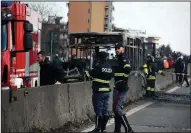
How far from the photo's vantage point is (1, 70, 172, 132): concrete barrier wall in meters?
8.13

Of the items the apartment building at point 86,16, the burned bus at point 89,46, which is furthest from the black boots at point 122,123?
the apartment building at point 86,16

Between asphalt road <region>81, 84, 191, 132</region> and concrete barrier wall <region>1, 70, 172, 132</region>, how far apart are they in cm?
90

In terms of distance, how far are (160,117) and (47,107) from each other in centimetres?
432

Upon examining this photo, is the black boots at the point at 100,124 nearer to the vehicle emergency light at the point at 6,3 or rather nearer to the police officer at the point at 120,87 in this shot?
the police officer at the point at 120,87

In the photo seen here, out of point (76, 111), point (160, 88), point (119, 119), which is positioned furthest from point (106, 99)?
point (160, 88)

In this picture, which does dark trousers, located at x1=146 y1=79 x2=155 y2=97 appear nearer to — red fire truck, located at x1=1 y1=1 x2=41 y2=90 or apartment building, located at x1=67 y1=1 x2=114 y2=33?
red fire truck, located at x1=1 y1=1 x2=41 y2=90

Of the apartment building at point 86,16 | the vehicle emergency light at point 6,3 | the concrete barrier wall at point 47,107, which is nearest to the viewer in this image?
the concrete barrier wall at point 47,107

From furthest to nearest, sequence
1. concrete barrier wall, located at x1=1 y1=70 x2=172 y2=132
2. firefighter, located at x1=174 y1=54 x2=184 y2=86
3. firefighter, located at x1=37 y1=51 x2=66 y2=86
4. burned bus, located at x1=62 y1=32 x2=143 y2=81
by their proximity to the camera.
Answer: firefighter, located at x1=174 y1=54 x2=184 y2=86 → burned bus, located at x1=62 y1=32 x2=143 y2=81 → firefighter, located at x1=37 y1=51 x2=66 y2=86 → concrete barrier wall, located at x1=1 y1=70 x2=172 y2=132

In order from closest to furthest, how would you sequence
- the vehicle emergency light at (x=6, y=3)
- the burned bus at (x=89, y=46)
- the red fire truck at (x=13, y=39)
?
the red fire truck at (x=13, y=39), the vehicle emergency light at (x=6, y=3), the burned bus at (x=89, y=46)

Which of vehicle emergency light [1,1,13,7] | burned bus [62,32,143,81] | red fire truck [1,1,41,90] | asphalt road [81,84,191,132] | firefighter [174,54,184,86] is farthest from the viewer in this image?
firefighter [174,54,184,86]

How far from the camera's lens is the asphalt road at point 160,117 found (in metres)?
10.9

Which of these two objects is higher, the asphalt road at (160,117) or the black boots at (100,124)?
the black boots at (100,124)

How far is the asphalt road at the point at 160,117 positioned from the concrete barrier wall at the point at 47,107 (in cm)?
90

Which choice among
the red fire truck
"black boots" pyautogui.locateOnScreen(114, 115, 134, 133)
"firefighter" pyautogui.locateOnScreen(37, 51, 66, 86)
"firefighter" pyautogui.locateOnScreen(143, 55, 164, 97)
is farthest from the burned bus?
the red fire truck
